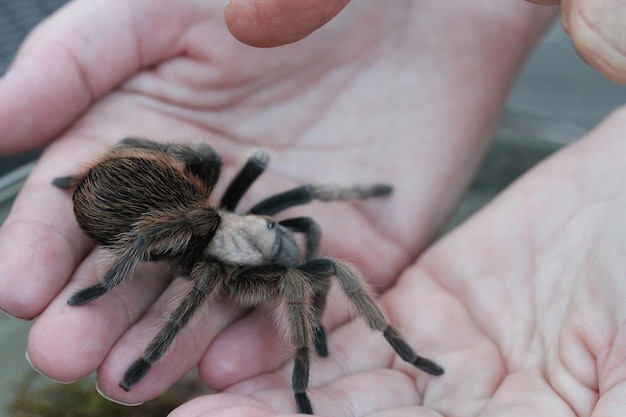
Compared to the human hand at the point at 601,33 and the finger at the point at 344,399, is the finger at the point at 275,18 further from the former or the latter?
the finger at the point at 344,399

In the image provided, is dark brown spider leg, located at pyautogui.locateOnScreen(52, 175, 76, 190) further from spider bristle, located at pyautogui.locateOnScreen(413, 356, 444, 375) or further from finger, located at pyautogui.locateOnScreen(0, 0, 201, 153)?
spider bristle, located at pyautogui.locateOnScreen(413, 356, 444, 375)

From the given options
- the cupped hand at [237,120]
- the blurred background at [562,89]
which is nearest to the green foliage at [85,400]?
the cupped hand at [237,120]

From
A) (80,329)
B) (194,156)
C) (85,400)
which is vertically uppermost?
(194,156)

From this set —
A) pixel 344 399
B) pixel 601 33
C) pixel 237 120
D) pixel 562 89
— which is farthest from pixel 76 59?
pixel 562 89

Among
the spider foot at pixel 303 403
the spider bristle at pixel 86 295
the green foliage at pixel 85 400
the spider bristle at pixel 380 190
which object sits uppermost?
the spider bristle at pixel 86 295

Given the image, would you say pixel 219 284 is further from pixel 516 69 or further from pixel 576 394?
pixel 516 69

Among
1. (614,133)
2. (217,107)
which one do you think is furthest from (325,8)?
(614,133)

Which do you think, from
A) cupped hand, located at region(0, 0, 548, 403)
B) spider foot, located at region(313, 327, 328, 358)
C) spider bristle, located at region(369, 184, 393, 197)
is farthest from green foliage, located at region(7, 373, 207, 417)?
spider bristle, located at region(369, 184, 393, 197)

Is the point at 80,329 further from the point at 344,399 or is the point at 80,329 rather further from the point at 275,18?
the point at 275,18
